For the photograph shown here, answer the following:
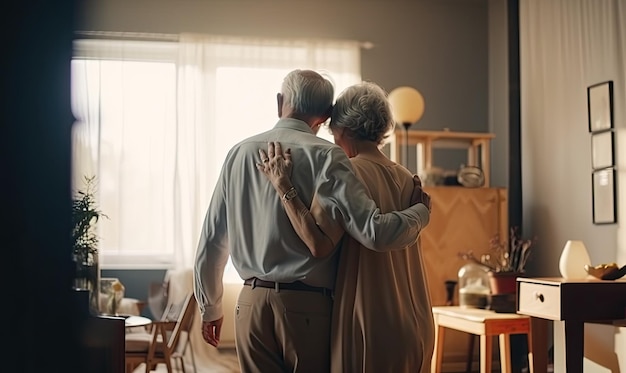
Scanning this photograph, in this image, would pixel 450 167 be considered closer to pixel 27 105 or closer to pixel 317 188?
pixel 317 188

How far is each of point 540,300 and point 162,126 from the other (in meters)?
3.95

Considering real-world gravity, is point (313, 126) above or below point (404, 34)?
below

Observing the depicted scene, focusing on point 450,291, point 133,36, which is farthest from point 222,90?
point 450,291

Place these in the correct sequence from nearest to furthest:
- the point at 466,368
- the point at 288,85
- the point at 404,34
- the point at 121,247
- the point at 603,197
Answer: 1. the point at 288,85
2. the point at 603,197
3. the point at 466,368
4. the point at 121,247
5. the point at 404,34

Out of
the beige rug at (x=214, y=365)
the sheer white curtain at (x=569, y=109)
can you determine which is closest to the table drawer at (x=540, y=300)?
the sheer white curtain at (x=569, y=109)

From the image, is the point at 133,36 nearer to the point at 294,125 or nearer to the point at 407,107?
the point at 407,107

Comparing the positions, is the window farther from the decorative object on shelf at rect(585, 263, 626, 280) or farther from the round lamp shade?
the decorative object on shelf at rect(585, 263, 626, 280)

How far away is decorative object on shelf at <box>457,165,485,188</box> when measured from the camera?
555 centimetres

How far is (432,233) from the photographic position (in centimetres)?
540

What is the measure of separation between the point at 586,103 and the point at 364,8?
2.55 meters

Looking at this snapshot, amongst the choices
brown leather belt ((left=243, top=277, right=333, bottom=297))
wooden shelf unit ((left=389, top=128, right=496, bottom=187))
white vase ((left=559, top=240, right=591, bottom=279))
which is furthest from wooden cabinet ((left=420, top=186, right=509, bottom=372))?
brown leather belt ((left=243, top=277, right=333, bottom=297))

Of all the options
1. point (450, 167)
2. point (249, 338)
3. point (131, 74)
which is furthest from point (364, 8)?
point (249, 338)

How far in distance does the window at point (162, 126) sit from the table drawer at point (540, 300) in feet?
11.2

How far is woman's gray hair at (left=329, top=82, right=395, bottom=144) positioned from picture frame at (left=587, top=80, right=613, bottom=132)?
273 centimetres
